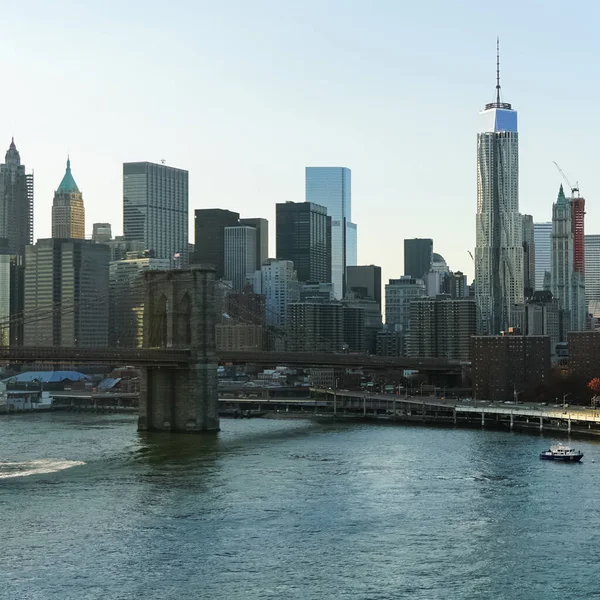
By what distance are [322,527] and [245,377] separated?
152 metres

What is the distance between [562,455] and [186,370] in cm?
3074

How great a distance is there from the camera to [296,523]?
48.1 m

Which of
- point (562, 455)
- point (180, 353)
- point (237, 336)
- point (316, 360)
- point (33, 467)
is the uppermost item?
point (237, 336)

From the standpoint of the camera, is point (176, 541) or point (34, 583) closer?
point (34, 583)

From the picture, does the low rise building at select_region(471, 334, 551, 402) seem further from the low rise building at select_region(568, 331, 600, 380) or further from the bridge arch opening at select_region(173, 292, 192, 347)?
the bridge arch opening at select_region(173, 292, 192, 347)

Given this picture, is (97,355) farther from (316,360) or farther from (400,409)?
(400,409)

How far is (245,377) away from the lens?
199 m

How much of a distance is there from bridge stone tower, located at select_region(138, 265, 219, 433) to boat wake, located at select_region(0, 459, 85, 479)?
19269mm

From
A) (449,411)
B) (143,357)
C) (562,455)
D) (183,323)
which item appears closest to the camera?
(562,455)

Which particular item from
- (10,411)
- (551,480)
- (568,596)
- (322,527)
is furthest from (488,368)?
(568,596)

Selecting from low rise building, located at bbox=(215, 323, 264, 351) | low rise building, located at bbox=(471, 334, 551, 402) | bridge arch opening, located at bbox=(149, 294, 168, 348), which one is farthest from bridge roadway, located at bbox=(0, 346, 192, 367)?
low rise building, located at bbox=(215, 323, 264, 351)

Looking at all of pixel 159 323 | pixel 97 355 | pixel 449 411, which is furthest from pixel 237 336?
pixel 97 355

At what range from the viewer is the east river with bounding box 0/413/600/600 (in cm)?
3872

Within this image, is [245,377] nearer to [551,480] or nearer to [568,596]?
[551,480]
